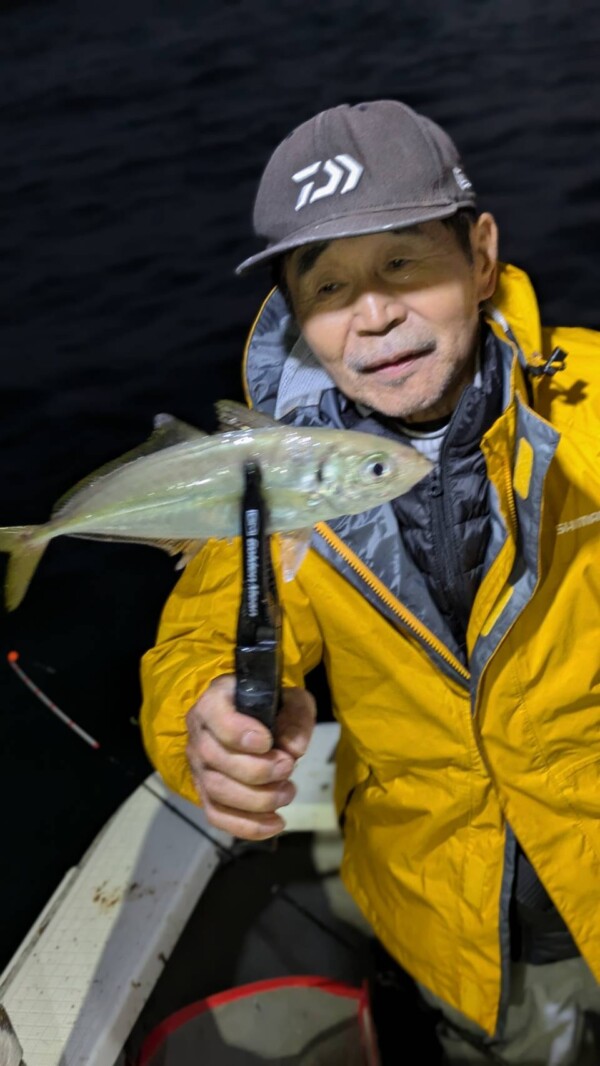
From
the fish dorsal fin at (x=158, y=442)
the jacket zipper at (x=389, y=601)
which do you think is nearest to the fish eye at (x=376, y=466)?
the fish dorsal fin at (x=158, y=442)

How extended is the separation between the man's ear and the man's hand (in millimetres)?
1276

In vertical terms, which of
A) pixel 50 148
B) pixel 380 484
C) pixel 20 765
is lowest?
pixel 20 765

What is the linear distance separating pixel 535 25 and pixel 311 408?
1289 cm

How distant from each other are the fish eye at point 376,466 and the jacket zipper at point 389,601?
0.73 metres

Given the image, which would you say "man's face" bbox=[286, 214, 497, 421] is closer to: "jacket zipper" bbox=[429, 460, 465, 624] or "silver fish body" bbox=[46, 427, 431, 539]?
"jacket zipper" bbox=[429, 460, 465, 624]

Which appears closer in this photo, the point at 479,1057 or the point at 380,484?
the point at 380,484

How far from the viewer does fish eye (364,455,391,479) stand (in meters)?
1.71

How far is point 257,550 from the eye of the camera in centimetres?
164

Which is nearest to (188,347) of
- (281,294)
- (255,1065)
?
(281,294)

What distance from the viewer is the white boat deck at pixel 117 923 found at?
265 cm

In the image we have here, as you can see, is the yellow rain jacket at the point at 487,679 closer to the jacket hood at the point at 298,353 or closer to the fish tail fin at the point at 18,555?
the jacket hood at the point at 298,353

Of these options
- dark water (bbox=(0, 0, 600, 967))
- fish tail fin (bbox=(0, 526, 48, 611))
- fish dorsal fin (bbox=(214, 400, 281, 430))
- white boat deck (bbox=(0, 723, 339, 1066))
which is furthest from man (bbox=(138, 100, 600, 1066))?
dark water (bbox=(0, 0, 600, 967))

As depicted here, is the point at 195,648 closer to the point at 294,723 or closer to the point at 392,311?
the point at 294,723

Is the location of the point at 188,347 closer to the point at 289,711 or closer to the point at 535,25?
the point at 289,711
